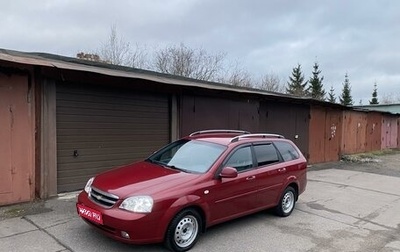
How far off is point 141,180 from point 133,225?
29.2 inches

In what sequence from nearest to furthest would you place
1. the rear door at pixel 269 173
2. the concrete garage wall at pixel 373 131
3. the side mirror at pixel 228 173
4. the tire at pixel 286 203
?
the side mirror at pixel 228 173
the rear door at pixel 269 173
the tire at pixel 286 203
the concrete garage wall at pixel 373 131

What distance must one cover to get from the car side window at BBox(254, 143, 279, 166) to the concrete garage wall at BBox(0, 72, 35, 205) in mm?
4324

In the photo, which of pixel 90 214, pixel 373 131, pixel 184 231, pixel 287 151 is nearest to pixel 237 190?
pixel 184 231

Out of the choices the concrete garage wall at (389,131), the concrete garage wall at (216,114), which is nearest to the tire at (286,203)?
the concrete garage wall at (216,114)

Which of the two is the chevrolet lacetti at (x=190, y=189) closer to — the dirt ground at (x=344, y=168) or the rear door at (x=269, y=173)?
the rear door at (x=269, y=173)

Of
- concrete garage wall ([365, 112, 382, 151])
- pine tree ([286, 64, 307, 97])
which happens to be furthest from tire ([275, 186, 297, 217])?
pine tree ([286, 64, 307, 97])

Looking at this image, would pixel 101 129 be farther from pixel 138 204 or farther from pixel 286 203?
pixel 286 203

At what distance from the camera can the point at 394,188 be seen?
10.5m

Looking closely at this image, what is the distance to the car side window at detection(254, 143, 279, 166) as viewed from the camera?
614 cm

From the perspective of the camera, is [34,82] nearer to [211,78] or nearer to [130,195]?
[130,195]

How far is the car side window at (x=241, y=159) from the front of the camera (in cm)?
556

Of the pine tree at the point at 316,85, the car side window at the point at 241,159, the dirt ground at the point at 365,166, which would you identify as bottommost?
the dirt ground at the point at 365,166

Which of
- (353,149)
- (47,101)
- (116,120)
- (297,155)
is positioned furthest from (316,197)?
(353,149)

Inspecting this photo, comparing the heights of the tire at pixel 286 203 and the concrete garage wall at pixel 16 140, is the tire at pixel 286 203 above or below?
below
